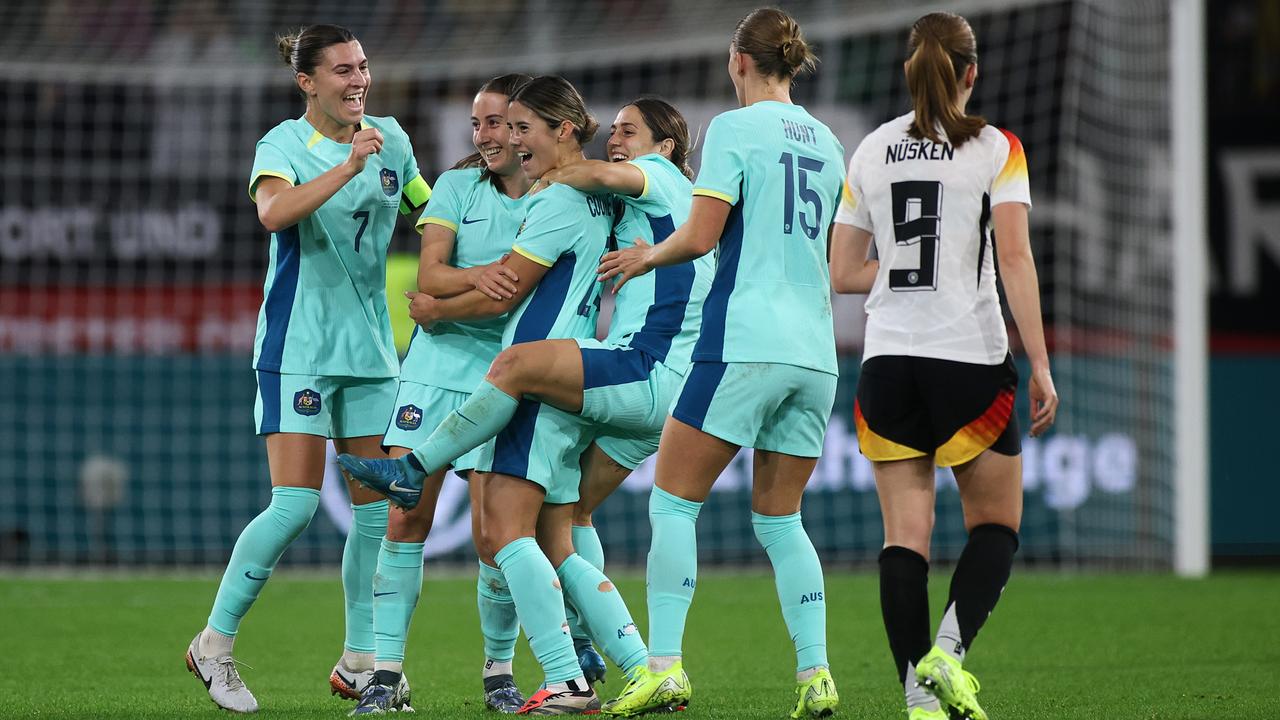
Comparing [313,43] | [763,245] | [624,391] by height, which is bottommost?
[624,391]

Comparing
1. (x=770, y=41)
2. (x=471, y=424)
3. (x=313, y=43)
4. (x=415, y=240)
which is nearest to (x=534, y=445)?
(x=471, y=424)

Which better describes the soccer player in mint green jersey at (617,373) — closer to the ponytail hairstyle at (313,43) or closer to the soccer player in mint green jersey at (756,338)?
the soccer player in mint green jersey at (756,338)

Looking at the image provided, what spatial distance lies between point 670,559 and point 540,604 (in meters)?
0.38

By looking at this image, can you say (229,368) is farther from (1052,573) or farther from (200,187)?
(1052,573)

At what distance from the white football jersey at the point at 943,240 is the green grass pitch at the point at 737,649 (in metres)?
1.25

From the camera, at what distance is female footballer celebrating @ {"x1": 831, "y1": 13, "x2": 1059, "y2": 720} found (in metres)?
3.69

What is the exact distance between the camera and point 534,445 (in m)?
4.30

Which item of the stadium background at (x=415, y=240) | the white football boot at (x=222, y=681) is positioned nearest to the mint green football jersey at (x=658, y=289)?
the white football boot at (x=222, y=681)

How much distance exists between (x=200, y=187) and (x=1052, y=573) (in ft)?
21.9

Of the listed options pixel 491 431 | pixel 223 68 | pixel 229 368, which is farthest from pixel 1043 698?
pixel 223 68

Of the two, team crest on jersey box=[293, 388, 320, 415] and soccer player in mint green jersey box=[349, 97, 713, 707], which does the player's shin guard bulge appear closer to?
team crest on jersey box=[293, 388, 320, 415]

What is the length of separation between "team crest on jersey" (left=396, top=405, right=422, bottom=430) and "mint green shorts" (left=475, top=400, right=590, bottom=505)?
0.37 metres

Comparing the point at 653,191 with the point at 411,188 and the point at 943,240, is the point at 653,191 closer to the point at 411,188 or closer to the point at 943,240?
the point at 411,188

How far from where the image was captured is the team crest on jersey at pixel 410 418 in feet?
15.4
